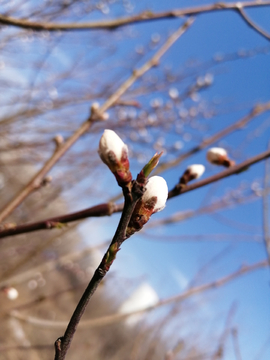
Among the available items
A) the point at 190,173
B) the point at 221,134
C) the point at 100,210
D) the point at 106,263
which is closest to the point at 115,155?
the point at 106,263

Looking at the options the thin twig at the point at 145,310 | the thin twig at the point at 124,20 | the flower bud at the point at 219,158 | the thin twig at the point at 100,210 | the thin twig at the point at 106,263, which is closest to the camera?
the thin twig at the point at 106,263

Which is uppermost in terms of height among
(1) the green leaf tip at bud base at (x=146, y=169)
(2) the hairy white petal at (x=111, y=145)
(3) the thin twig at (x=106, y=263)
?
(2) the hairy white petal at (x=111, y=145)

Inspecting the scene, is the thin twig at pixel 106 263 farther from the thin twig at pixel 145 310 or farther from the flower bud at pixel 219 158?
the thin twig at pixel 145 310

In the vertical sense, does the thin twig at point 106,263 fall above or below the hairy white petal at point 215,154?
above

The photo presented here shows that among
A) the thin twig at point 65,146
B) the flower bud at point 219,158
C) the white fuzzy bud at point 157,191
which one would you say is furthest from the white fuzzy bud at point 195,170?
the thin twig at point 65,146

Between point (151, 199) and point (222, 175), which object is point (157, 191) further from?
point (222, 175)

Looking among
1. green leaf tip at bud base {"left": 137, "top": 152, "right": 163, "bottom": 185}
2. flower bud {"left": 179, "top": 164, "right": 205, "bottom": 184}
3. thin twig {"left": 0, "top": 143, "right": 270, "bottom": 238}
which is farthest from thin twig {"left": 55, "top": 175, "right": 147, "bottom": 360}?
flower bud {"left": 179, "top": 164, "right": 205, "bottom": 184}

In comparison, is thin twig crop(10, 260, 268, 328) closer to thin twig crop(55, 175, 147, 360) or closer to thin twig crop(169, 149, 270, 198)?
thin twig crop(169, 149, 270, 198)
